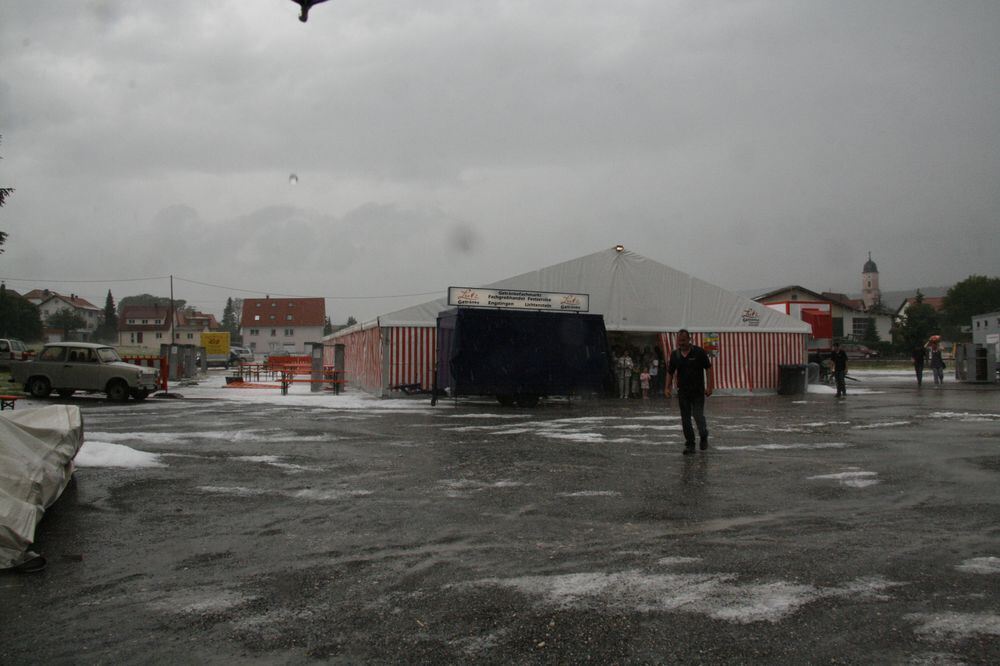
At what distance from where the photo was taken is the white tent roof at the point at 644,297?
25.3 m

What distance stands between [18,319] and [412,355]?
69.2 meters

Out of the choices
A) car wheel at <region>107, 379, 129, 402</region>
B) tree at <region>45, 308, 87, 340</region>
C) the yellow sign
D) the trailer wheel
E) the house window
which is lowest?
the trailer wheel

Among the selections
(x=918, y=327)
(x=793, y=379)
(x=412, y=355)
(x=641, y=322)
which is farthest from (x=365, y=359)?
(x=918, y=327)

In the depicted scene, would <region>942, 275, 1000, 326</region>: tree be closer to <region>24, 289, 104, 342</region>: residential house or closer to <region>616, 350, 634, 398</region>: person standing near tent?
Result: <region>616, 350, 634, 398</region>: person standing near tent

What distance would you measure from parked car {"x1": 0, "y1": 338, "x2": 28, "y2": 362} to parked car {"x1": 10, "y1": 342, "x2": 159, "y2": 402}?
9.64m

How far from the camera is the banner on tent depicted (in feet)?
69.8

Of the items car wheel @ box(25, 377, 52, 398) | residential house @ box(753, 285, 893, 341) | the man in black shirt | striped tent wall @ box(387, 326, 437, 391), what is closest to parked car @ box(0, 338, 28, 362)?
car wheel @ box(25, 377, 52, 398)

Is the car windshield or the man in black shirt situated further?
the man in black shirt

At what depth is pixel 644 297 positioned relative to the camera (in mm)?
26547

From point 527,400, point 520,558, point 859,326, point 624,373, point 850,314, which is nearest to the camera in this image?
point 520,558

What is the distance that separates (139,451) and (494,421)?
7.39 meters

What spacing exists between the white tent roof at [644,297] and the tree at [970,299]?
8610 centimetres

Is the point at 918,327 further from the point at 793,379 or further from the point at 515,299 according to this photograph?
the point at 515,299

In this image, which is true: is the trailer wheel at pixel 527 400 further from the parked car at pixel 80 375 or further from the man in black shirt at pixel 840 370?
the parked car at pixel 80 375
